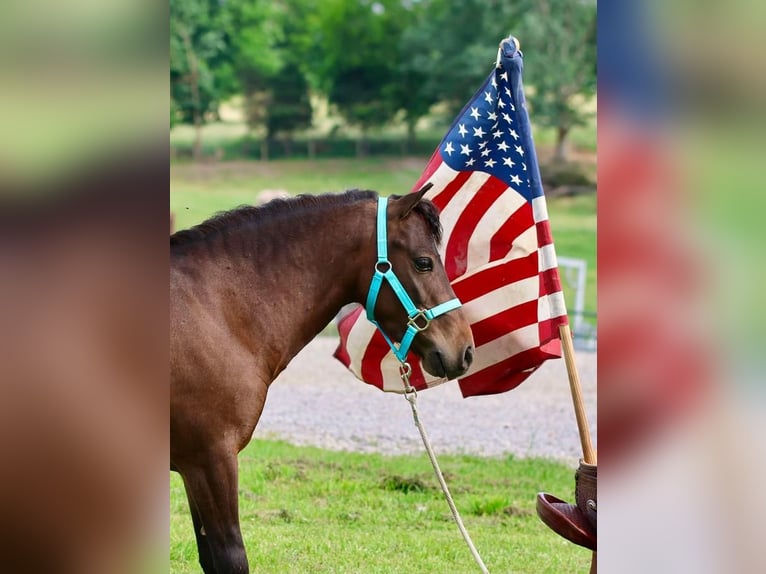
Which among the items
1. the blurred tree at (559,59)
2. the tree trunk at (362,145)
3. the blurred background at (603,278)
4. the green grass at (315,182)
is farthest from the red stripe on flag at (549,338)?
the tree trunk at (362,145)

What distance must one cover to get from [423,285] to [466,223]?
0.90 m

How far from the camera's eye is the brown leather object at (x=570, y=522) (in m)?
2.92

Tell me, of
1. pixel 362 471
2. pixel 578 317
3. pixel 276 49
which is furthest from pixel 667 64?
pixel 276 49

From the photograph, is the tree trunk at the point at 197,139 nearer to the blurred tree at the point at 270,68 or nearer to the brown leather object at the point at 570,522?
the blurred tree at the point at 270,68

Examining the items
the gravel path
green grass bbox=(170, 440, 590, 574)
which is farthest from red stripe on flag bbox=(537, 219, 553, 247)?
the gravel path

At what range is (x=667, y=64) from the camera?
1.43 metres

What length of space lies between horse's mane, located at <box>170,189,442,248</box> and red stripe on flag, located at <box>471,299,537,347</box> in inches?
28.7

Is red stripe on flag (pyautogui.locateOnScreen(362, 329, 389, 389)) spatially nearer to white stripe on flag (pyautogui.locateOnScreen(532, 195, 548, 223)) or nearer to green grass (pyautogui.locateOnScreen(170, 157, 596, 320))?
white stripe on flag (pyautogui.locateOnScreen(532, 195, 548, 223))

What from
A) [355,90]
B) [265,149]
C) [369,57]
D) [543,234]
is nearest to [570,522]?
[543,234]

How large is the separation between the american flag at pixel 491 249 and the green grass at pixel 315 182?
A: 18020 millimetres

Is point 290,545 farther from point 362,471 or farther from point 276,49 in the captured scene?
point 276,49

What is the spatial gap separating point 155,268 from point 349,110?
Result: 32081 mm

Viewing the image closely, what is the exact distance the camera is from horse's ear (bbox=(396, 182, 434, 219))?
3.62m

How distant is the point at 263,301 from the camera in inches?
143
